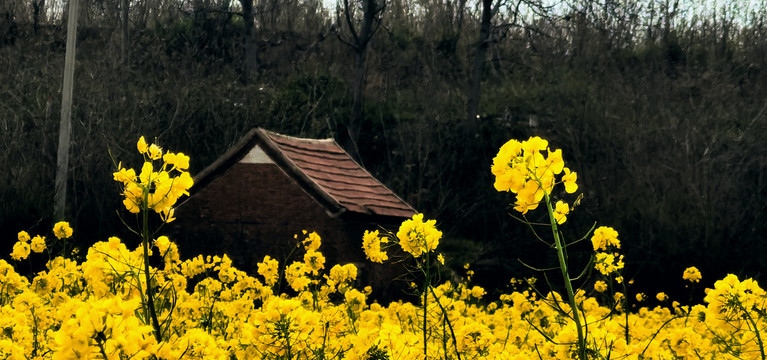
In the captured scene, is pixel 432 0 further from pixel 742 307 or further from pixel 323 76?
pixel 742 307

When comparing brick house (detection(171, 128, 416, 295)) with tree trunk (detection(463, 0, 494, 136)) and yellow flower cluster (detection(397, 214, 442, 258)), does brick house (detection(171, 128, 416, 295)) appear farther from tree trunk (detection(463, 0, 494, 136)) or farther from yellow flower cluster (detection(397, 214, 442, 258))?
yellow flower cluster (detection(397, 214, 442, 258))

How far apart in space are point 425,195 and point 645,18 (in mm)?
10824

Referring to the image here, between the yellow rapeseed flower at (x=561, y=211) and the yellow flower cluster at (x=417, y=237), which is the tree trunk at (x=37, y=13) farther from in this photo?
the yellow rapeseed flower at (x=561, y=211)

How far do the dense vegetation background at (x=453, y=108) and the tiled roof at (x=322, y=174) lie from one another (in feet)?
12.2

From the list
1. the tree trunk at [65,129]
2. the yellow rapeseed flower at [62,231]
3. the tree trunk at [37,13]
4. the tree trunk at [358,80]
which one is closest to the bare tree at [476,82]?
the tree trunk at [358,80]

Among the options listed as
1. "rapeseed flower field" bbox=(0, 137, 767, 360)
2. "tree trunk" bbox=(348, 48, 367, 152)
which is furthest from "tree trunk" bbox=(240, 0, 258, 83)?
"rapeseed flower field" bbox=(0, 137, 767, 360)

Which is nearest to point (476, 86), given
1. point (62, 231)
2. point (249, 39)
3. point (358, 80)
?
point (358, 80)

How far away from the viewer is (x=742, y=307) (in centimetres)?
447

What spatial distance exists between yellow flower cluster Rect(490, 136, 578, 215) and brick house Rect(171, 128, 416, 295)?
1348 centimetres

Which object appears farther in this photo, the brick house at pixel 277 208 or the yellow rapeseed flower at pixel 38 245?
the brick house at pixel 277 208

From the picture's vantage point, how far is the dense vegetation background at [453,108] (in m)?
22.4

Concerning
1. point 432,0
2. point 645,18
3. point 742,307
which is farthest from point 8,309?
point 432,0

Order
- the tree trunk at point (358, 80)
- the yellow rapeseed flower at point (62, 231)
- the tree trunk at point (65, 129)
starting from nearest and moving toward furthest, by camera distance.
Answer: the yellow rapeseed flower at point (62, 231) < the tree trunk at point (65, 129) < the tree trunk at point (358, 80)

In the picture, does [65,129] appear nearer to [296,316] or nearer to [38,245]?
[38,245]
